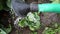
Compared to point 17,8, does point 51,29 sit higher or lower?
lower

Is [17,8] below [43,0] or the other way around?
the other way around

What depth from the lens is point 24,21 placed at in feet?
9.21

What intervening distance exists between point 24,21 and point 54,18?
50 cm

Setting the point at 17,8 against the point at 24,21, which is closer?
the point at 17,8

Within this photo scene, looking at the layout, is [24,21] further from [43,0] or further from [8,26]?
[43,0]

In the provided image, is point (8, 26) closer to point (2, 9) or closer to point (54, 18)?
point (2, 9)

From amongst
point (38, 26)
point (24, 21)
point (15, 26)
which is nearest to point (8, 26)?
point (15, 26)

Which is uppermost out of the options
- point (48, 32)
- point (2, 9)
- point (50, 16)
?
point (2, 9)

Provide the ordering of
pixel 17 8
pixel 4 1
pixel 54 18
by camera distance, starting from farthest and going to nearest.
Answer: pixel 54 18 < pixel 4 1 < pixel 17 8

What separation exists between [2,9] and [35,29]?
606 mm

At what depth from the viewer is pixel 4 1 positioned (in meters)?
2.72

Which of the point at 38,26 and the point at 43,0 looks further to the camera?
the point at 43,0

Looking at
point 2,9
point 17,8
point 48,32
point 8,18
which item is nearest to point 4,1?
point 2,9

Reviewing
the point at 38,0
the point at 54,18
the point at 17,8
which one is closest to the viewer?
the point at 17,8
